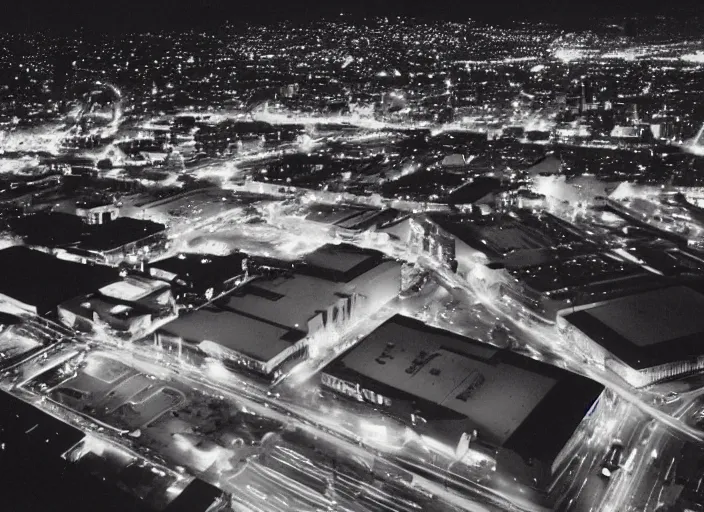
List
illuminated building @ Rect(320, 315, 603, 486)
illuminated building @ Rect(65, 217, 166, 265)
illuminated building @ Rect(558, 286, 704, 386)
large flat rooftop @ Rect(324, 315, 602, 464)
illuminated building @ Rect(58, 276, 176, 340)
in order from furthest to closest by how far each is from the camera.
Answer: illuminated building @ Rect(65, 217, 166, 265)
illuminated building @ Rect(58, 276, 176, 340)
illuminated building @ Rect(558, 286, 704, 386)
large flat rooftop @ Rect(324, 315, 602, 464)
illuminated building @ Rect(320, 315, 603, 486)

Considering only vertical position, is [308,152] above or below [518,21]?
below

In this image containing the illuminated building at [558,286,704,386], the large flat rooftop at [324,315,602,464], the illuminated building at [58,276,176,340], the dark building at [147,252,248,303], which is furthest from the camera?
the dark building at [147,252,248,303]

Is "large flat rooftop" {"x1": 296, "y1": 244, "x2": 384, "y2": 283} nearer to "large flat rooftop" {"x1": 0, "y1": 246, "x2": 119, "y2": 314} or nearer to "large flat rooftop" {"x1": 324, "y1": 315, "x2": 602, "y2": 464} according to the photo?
"large flat rooftop" {"x1": 324, "y1": 315, "x2": 602, "y2": 464}

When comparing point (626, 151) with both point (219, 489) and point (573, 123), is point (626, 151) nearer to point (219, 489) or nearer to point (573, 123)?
point (573, 123)

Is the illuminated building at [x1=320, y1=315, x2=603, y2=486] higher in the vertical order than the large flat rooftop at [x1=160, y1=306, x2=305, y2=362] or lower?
lower

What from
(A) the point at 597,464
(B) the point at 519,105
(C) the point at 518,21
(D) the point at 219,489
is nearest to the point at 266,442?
(D) the point at 219,489

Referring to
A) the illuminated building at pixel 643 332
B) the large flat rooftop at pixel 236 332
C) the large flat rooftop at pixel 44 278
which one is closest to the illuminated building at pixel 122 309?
the large flat rooftop at pixel 44 278

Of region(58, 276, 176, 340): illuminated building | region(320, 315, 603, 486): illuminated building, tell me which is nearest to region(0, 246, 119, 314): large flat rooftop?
region(58, 276, 176, 340): illuminated building
